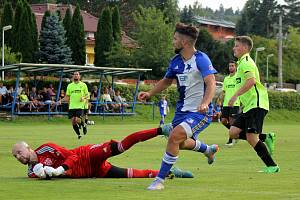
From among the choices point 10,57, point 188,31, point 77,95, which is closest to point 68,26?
point 10,57

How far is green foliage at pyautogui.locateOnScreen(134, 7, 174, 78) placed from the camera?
263 ft

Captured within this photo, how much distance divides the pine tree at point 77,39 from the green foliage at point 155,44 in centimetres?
555

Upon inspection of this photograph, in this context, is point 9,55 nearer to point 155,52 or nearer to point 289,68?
point 155,52

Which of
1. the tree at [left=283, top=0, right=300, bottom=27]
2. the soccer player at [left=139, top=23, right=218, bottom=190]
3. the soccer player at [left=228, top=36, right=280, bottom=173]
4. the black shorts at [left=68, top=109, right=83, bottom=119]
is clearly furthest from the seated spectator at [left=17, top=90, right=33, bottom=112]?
the tree at [left=283, top=0, right=300, bottom=27]

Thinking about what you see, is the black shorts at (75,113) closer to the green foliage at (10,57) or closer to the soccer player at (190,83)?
the soccer player at (190,83)

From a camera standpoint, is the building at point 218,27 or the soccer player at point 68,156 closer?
the soccer player at point 68,156

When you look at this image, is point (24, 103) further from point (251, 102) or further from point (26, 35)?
point (26, 35)

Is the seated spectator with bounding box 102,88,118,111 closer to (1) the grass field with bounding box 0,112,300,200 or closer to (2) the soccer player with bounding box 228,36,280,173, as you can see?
(1) the grass field with bounding box 0,112,300,200

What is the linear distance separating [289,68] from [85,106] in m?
77.4

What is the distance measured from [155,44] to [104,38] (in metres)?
6.88

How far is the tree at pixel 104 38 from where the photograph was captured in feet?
276

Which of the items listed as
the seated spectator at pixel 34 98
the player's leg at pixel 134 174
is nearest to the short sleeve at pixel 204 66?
the player's leg at pixel 134 174

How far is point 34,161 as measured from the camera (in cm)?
1140

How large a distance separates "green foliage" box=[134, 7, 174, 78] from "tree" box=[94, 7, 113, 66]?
11.9 ft
